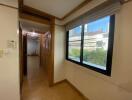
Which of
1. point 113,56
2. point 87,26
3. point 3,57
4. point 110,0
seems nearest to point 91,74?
point 113,56

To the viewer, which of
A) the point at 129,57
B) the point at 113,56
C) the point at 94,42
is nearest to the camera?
the point at 129,57

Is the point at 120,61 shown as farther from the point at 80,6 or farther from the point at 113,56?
the point at 80,6

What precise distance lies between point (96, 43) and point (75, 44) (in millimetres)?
922

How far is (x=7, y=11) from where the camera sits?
156 cm

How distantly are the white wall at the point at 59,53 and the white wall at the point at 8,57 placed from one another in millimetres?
1431

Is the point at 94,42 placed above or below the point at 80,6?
below

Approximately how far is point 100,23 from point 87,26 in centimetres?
43

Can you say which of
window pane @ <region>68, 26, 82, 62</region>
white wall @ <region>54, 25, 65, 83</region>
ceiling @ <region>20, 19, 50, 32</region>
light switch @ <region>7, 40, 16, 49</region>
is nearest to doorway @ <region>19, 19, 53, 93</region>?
ceiling @ <region>20, 19, 50, 32</region>

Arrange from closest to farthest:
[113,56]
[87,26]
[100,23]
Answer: [113,56], [100,23], [87,26]

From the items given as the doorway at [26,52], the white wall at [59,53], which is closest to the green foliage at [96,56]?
the white wall at [59,53]

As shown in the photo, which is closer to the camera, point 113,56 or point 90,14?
point 113,56

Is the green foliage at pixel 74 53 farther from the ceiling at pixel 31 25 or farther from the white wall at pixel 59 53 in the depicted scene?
the ceiling at pixel 31 25

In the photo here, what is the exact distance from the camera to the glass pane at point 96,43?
1720 millimetres

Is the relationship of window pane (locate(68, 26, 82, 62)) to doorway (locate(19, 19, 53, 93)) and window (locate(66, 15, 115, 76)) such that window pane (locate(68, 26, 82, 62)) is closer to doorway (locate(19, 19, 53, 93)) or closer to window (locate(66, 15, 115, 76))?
window (locate(66, 15, 115, 76))
